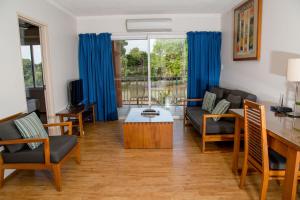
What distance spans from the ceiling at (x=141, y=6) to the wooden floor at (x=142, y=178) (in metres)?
2.65

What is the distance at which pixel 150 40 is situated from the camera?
5.09 meters

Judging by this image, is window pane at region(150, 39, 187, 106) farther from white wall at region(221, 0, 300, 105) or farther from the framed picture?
white wall at region(221, 0, 300, 105)

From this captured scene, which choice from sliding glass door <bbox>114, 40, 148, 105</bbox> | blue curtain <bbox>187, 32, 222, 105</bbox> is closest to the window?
sliding glass door <bbox>114, 40, 148, 105</bbox>

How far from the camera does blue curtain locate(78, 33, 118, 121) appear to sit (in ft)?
16.2

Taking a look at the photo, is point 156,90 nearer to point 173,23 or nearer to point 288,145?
point 173,23

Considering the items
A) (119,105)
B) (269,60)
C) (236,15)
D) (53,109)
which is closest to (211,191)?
(269,60)

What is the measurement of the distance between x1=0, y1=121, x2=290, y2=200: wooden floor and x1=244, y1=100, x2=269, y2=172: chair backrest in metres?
0.47

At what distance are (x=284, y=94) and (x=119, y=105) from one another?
12.5ft

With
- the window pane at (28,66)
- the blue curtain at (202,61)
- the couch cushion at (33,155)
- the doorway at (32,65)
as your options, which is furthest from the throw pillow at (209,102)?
the window pane at (28,66)

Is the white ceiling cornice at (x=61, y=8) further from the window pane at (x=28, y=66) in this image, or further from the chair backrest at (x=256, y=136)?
the chair backrest at (x=256, y=136)

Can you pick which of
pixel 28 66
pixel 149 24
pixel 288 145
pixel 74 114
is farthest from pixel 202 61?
pixel 28 66

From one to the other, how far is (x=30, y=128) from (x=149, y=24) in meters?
3.37

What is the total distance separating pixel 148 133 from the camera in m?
3.38

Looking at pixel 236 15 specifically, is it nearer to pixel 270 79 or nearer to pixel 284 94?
pixel 270 79
